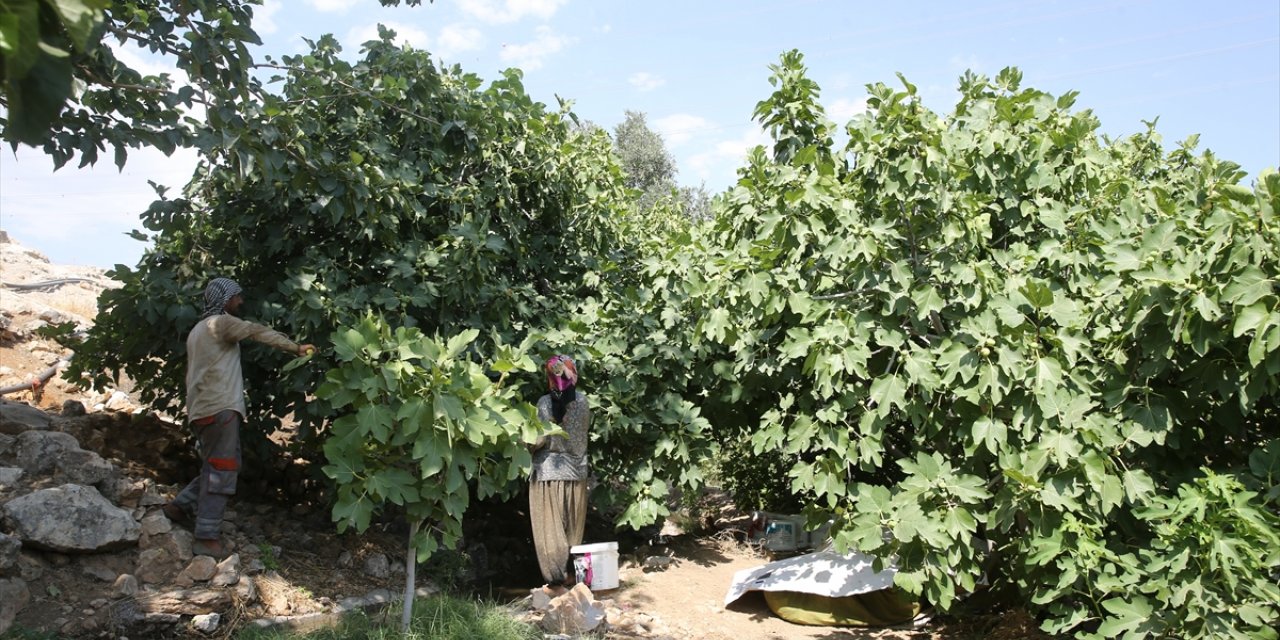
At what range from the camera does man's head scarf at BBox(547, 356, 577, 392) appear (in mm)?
5307

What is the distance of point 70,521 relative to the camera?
14.9 feet

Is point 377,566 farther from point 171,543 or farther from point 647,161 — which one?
point 647,161

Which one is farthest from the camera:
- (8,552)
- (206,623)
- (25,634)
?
(206,623)

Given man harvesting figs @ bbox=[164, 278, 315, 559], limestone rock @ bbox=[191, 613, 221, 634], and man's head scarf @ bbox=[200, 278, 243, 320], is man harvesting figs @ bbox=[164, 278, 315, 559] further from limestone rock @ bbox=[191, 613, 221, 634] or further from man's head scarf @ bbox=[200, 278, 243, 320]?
limestone rock @ bbox=[191, 613, 221, 634]

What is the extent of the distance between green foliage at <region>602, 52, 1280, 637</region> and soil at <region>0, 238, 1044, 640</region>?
1.06 metres

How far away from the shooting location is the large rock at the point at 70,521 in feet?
14.5

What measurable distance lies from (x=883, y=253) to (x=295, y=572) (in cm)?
384

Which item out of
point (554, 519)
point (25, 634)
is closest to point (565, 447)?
point (554, 519)

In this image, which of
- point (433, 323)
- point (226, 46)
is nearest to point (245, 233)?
point (433, 323)

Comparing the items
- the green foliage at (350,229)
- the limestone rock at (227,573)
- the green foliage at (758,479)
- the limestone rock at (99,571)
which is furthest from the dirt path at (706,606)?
the limestone rock at (99,571)

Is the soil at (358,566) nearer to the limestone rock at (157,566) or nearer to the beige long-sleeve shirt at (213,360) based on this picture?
the limestone rock at (157,566)

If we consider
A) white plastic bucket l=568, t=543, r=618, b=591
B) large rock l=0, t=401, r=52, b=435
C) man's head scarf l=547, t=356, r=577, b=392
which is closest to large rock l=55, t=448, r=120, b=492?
large rock l=0, t=401, r=52, b=435

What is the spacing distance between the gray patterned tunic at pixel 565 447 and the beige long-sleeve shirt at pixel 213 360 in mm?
1542

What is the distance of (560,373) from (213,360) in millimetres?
1922
